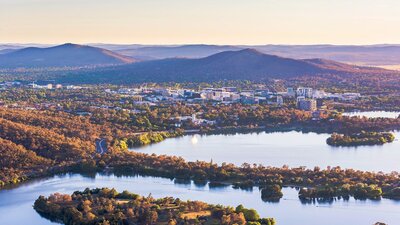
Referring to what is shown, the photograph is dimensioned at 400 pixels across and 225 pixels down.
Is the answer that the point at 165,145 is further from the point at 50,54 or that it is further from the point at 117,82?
the point at 50,54

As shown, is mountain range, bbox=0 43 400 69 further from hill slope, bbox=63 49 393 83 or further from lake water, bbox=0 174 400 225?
lake water, bbox=0 174 400 225

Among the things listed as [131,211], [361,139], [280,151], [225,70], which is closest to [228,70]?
[225,70]

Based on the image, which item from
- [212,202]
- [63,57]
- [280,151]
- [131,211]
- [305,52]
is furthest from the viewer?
[305,52]

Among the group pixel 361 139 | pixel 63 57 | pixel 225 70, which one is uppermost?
pixel 361 139

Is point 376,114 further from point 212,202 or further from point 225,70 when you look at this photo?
point 225,70

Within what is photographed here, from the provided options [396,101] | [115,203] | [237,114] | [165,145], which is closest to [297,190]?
[115,203]

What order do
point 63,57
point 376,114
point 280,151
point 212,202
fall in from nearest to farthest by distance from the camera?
point 212,202, point 280,151, point 376,114, point 63,57

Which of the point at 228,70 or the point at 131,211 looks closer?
the point at 131,211
